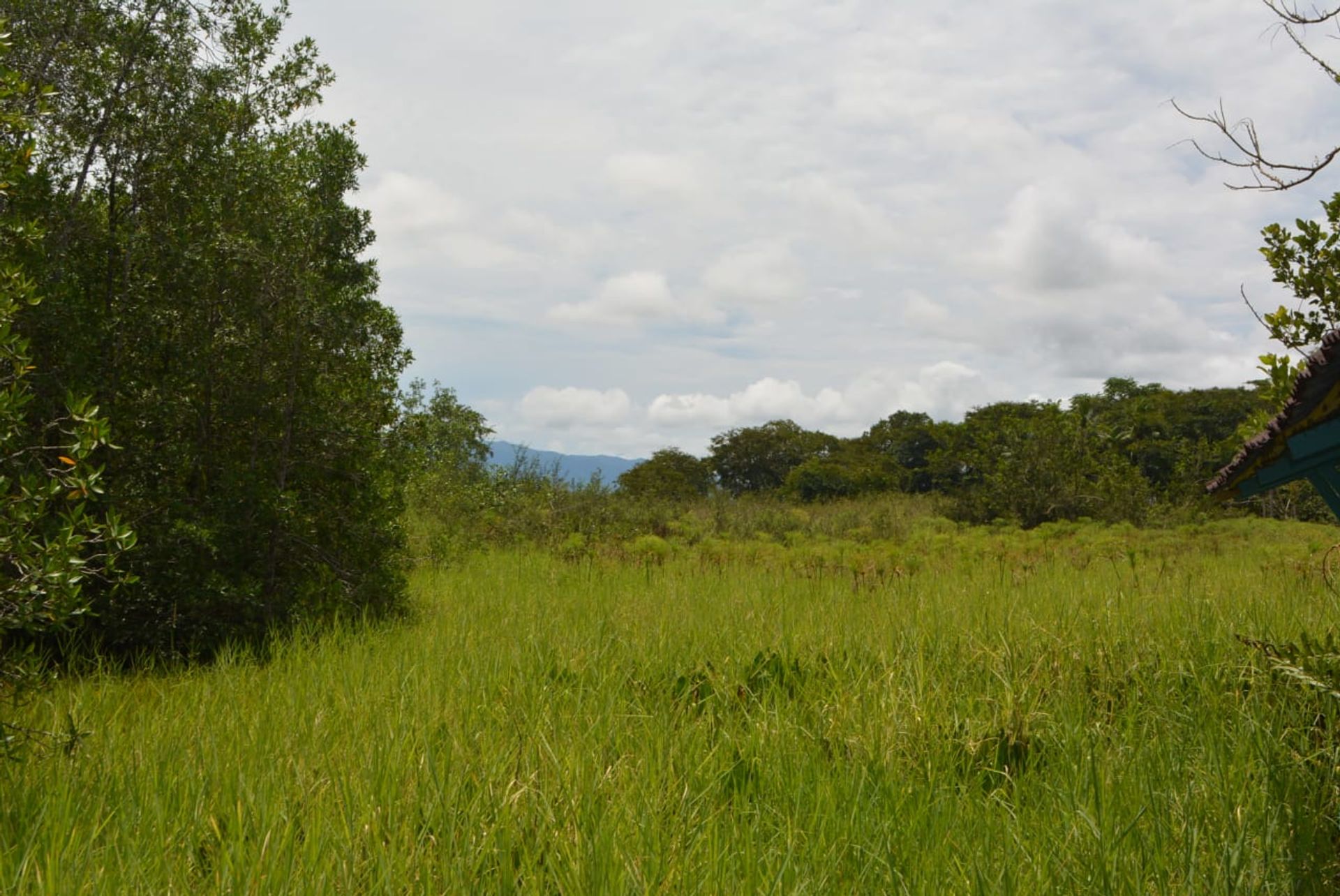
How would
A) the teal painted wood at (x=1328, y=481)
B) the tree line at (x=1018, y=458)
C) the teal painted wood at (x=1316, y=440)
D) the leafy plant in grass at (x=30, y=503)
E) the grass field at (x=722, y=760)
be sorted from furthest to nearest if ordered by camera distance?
the tree line at (x=1018, y=458), the leafy plant in grass at (x=30, y=503), the teal painted wood at (x=1328, y=481), the teal painted wood at (x=1316, y=440), the grass field at (x=722, y=760)

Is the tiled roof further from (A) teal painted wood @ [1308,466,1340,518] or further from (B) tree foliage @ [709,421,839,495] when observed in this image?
(B) tree foliage @ [709,421,839,495]

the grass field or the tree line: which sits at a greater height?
the tree line

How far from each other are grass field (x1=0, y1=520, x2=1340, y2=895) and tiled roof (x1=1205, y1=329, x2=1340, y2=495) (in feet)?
4.31

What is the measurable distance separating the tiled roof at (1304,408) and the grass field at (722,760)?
1315 millimetres

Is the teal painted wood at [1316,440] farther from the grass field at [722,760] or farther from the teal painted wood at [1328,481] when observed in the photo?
the grass field at [722,760]

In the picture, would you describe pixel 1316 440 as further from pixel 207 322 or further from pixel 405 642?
pixel 207 322

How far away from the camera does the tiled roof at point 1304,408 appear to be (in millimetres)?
3088

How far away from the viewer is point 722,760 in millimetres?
3965

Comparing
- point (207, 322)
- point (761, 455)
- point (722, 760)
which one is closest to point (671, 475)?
point (761, 455)

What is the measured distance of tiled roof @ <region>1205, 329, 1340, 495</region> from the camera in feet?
10.1

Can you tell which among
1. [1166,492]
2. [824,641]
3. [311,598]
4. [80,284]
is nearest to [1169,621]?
[824,641]

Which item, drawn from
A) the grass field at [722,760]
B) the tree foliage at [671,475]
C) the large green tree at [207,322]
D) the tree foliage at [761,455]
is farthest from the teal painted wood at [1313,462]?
the tree foliage at [761,455]

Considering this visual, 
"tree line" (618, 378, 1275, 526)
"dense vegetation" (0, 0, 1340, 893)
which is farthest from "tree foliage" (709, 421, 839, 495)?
"dense vegetation" (0, 0, 1340, 893)

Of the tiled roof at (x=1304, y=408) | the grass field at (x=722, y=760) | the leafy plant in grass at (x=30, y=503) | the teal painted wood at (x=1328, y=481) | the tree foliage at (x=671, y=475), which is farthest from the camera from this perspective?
the tree foliage at (x=671, y=475)
